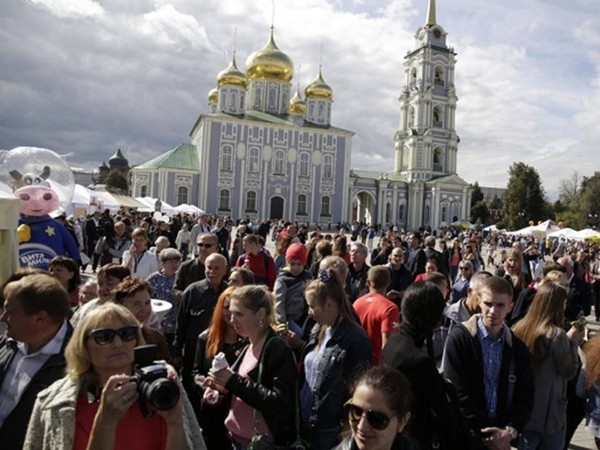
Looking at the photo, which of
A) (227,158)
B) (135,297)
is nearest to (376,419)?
(135,297)

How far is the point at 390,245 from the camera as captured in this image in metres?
12.3

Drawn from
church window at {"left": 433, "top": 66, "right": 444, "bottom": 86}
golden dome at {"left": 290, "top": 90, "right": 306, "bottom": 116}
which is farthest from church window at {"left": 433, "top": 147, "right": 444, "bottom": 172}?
golden dome at {"left": 290, "top": 90, "right": 306, "bottom": 116}

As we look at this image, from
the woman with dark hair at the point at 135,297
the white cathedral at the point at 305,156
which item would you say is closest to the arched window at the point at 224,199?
the white cathedral at the point at 305,156

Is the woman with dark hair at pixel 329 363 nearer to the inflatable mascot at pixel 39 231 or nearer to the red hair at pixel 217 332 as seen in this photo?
the red hair at pixel 217 332

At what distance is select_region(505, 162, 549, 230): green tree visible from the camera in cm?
6562

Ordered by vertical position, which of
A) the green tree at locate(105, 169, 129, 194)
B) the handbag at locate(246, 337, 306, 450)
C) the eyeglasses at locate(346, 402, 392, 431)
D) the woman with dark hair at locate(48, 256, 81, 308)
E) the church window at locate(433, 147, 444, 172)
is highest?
the church window at locate(433, 147, 444, 172)

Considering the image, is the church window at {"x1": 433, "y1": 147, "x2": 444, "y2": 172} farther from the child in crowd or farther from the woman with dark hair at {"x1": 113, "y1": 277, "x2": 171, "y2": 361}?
the woman with dark hair at {"x1": 113, "y1": 277, "x2": 171, "y2": 361}

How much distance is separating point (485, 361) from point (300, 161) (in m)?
55.1

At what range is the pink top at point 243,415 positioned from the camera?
126 inches

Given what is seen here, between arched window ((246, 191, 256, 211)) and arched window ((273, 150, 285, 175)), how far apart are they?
3390 mm

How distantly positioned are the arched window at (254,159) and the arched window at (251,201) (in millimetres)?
2404

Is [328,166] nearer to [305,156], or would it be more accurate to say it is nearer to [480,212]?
[305,156]

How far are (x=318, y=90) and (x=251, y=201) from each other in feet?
49.0

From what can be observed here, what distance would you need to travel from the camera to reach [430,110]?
6444 centimetres
